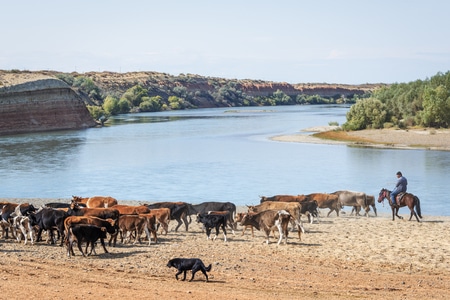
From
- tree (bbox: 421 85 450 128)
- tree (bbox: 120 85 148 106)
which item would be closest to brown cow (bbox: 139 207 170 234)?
tree (bbox: 421 85 450 128)

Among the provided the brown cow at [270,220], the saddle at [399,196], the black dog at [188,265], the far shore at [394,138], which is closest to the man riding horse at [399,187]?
the saddle at [399,196]

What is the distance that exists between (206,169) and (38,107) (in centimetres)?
4459

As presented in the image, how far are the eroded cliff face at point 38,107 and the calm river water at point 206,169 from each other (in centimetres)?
1030

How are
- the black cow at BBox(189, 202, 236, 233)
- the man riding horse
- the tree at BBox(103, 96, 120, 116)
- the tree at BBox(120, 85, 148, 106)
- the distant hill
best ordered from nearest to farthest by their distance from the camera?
the black cow at BBox(189, 202, 236, 233)
the man riding horse
the tree at BBox(103, 96, 120, 116)
the tree at BBox(120, 85, 148, 106)
the distant hill

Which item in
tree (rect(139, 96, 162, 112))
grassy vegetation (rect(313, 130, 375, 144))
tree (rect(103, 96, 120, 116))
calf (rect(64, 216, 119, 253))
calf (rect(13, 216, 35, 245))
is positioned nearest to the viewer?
calf (rect(64, 216, 119, 253))

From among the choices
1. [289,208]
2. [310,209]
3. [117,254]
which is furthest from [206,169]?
[117,254]

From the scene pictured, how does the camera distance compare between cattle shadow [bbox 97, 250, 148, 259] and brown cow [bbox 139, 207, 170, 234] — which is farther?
brown cow [bbox 139, 207, 170, 234]

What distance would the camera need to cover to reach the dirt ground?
1125cm

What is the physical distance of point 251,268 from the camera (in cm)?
1354

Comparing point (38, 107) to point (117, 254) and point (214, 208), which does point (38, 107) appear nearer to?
point (214, 208)

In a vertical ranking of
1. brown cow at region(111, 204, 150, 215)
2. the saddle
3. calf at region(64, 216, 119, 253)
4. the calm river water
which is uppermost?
calf at region(64, 216, 119, 253)

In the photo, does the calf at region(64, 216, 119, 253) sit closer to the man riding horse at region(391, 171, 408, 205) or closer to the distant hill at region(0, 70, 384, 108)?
the man riding horse at region(391, 171, 408, 205)

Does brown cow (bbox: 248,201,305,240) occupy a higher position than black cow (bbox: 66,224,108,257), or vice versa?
black cow (bbox: 66,224,108,257)

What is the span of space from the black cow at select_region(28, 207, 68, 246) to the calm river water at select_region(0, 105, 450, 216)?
11.6 meters
